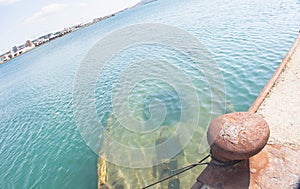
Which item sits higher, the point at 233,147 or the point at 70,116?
the point at 233,147

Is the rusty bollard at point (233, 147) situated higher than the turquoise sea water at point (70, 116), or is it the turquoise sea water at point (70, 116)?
the rusty bollard at point (233, 147)

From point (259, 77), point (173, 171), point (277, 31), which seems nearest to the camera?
point (173, 171)

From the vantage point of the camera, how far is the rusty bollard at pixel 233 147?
11.6 ft

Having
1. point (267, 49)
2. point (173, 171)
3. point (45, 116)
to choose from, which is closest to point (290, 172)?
point (173, 171)

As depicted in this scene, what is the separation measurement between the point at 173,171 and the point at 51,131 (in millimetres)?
10602

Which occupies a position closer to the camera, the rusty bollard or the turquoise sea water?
the rusty bollard

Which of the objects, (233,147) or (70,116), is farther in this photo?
(70,116)

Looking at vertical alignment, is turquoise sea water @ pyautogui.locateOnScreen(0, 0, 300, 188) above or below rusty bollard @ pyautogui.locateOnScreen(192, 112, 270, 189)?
below

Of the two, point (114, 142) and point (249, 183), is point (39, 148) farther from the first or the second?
point (249, 183)

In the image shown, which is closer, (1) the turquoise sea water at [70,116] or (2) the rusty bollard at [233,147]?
(2) the rusty bollard at [233,147]

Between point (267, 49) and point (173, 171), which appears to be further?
point (267, 49)

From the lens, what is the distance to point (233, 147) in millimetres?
3568

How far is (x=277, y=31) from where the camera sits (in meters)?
18.3

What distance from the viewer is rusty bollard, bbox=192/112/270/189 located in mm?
3551
